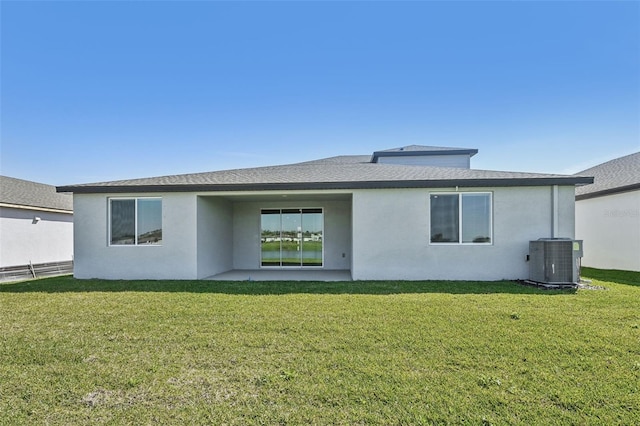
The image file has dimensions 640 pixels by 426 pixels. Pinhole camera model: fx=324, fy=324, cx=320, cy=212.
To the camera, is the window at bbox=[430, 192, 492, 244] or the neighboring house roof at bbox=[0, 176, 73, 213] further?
the neighboring house roof at bbox=[0, 176, 73, 213]

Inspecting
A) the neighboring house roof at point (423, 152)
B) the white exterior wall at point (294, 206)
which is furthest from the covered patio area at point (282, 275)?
the neighboring house roof at point (423, 152)

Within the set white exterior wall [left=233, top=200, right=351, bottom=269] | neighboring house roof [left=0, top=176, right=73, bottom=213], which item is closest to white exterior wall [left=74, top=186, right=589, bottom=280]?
white exterior wall [left=233, top=200, right=351, bottom=269]

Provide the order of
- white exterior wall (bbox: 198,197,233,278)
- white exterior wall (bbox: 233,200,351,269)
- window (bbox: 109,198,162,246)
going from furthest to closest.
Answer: white exterior wall (bbox: 233,200,351,269) → white exterior wall (bbox: 198,197,233,278) → window (bbox: 109,198,162,246)

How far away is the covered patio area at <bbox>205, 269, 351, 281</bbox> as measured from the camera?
10094 millimetres

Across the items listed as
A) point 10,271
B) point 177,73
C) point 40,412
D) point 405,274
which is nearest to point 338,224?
point 405,274

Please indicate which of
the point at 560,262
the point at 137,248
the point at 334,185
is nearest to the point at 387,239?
the point at 334,185

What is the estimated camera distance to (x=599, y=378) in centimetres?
347

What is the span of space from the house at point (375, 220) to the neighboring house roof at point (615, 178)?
18.7ft

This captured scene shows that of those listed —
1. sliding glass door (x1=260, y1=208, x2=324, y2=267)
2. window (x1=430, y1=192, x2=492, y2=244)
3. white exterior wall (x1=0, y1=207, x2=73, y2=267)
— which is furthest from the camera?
white exterior wall (x1=0, y1=207, x2=73, y2=267)

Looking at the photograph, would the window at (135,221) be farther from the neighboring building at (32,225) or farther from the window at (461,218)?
the window at (461,218)

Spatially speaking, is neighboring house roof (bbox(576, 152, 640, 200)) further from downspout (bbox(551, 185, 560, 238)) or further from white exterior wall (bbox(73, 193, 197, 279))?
white exterior wall (bbox(73, 193, 197, 279))

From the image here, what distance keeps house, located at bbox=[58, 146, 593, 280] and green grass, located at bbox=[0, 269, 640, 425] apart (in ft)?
7.89

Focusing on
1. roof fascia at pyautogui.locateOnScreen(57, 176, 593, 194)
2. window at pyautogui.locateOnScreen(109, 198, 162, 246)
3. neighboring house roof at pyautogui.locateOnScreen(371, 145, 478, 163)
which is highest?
neighboring house roof at pyautogui.locateOnScreen(371, 145, 478, 163)

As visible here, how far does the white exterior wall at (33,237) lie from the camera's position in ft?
44.1
